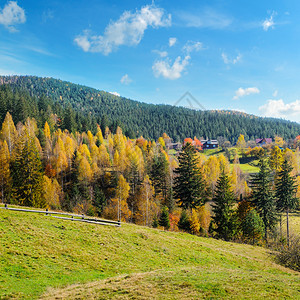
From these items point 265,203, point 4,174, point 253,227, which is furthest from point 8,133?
point 265,203

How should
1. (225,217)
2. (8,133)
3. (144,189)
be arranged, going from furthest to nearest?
(8,133) → (144,189) → (225,217)

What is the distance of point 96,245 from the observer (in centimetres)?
1894

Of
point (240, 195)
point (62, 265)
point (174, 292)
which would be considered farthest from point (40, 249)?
point (240, 195)

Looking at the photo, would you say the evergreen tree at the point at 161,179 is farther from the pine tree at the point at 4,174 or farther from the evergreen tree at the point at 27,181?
the pine tree at the point at 4,174

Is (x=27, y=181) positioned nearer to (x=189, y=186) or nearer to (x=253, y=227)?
(x=189, y=186)

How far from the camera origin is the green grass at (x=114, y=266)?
11.4 m

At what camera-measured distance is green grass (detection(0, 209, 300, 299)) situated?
11.4m

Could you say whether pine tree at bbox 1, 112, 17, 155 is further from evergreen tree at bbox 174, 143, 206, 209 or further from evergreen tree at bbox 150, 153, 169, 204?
evergreen tree at bbox 174, 143, 206, 209

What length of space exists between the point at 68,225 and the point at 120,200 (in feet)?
110

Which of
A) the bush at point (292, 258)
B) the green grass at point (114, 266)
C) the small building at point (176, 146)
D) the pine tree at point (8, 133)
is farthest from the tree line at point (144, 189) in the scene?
the small building at point (176, 146)

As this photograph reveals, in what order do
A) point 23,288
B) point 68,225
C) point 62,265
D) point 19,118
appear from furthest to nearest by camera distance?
point 19,118 → point 68,225 → point 62,265 → point 23,288

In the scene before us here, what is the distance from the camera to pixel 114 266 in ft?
53.6

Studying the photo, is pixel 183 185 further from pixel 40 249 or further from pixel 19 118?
pixel 19 118

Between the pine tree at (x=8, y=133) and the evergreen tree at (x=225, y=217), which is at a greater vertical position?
the pine tree at (x=8, y=133)
